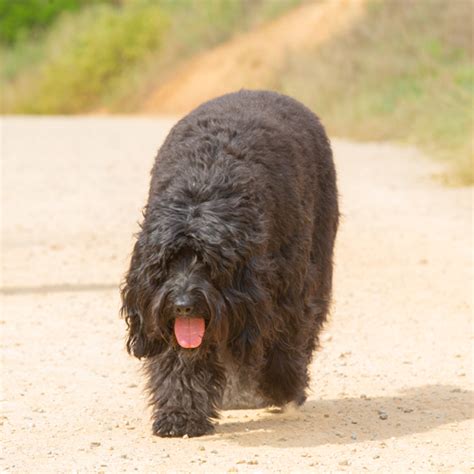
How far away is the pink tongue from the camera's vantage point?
633 cm

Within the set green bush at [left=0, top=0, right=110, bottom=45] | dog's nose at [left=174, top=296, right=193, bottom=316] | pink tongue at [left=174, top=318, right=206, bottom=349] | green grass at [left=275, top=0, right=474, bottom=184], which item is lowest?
pink tongue at [left=174, top=318, right=206, bottom=349]

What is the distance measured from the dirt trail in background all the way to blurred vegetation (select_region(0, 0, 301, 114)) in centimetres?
71

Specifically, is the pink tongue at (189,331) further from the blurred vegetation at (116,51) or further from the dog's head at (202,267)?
the blurred vegetation at (116,51)

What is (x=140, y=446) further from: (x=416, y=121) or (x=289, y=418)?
(x=416, y=121)

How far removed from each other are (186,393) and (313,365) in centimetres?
210

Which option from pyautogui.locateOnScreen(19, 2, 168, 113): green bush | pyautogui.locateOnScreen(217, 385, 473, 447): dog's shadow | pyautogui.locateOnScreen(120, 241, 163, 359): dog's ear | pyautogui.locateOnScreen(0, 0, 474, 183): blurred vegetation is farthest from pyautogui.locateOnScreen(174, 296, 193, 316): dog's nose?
pyautogui.locateOnScreen(19, 2, 168, 113): green bush

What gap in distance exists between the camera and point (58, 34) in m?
42.9

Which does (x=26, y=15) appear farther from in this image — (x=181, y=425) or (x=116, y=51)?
(x=181, y=425)

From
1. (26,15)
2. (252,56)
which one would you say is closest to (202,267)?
(252,56)

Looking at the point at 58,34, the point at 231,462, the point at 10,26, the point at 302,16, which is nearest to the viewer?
the point at 231,462

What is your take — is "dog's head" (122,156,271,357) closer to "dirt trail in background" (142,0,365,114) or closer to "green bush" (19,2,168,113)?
"dirt trail in background" (142,0,365,114)

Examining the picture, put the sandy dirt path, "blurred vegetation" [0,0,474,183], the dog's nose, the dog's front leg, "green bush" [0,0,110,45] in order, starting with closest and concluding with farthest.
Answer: the dog's nose < the sandy dirt path < the dog's front leg < "blurred vegetation" [0,0,474,183] < "green bush" [0,0,110,45]

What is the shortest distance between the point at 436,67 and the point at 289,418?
16.9m

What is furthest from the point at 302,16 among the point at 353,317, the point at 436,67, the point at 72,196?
the point at 353,317
